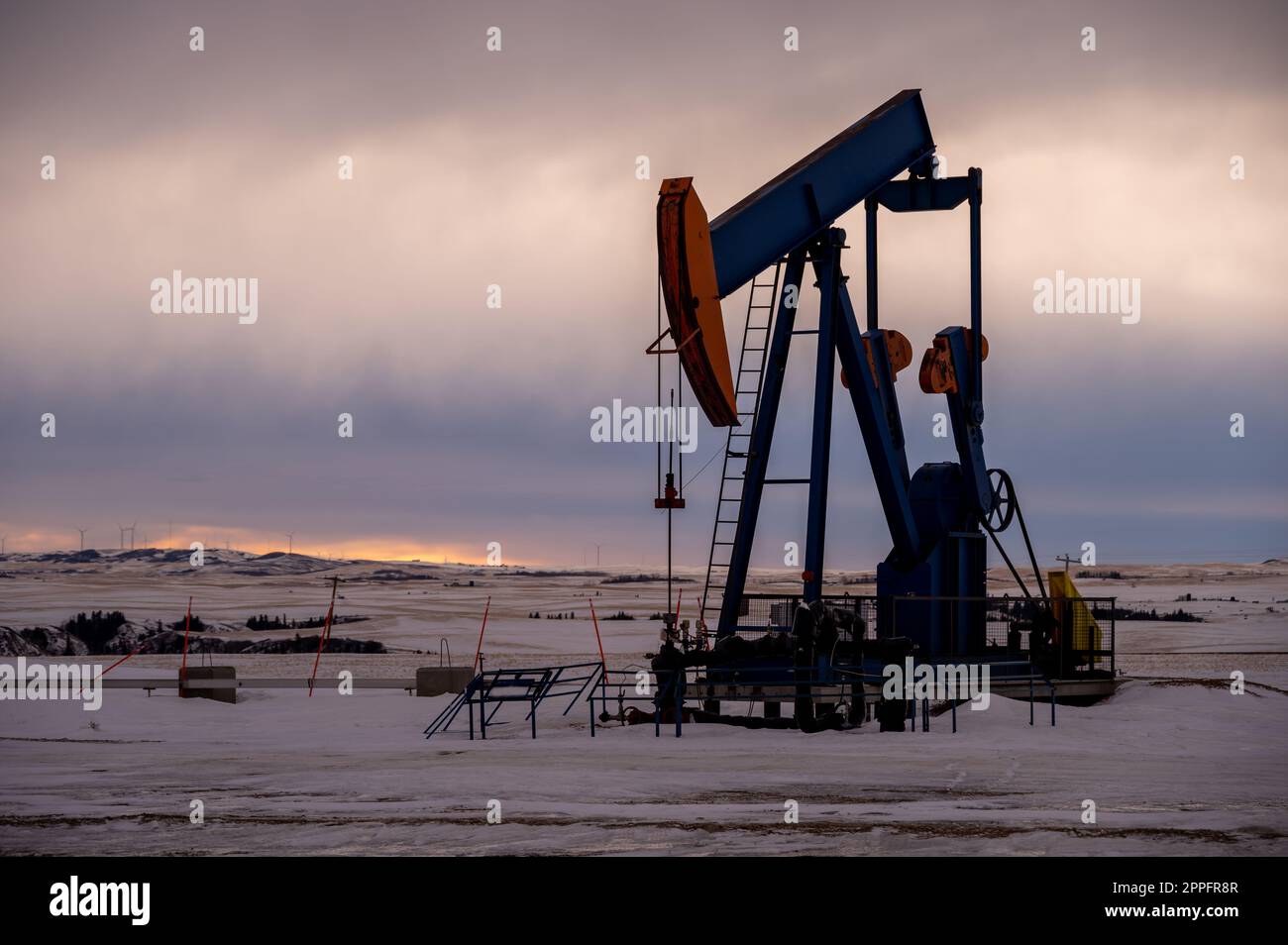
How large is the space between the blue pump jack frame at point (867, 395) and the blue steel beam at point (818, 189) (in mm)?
584

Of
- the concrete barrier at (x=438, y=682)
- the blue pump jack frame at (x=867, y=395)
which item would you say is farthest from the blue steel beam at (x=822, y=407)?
the concrete barrier at (x=438, y=682)

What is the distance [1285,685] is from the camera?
25.7 m

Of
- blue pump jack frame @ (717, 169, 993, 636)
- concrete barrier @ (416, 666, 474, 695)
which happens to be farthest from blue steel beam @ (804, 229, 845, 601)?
concrete barrier @ (416, 666, 474, 695)

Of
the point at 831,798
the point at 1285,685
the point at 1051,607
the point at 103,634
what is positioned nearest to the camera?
the point at 831,798

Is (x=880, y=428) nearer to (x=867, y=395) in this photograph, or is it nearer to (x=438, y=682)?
(x=867, y=395)

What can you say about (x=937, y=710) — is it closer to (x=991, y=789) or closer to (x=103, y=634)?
(x=991, y=789)

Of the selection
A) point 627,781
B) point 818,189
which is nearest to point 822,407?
point 818,189

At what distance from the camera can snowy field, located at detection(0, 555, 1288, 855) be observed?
33.6 ft

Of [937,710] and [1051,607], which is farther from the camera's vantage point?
[1051,607]

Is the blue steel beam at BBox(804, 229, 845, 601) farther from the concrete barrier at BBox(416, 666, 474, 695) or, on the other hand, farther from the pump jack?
the concrete barrier at BBox(416, 666, 474, 695)

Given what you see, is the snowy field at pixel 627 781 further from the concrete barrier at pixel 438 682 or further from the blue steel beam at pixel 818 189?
the blue steel beam at pixel 818 189

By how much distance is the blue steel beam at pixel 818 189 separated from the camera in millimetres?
16906
